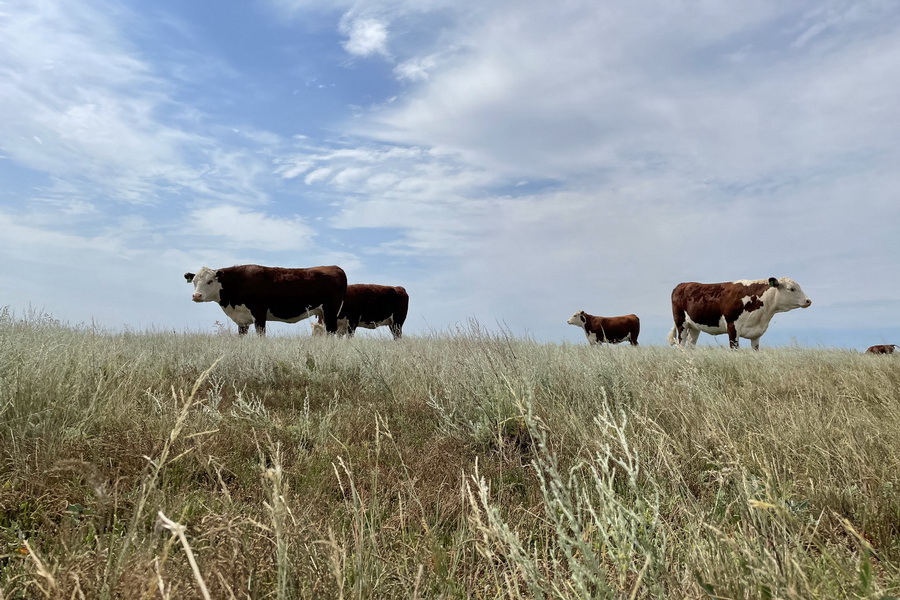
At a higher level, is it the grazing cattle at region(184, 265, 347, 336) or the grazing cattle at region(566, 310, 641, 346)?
the grazing cattle at region(184, 265, 347, 336)

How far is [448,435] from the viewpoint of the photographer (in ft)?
14.0

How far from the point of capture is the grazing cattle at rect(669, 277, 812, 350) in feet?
52.5

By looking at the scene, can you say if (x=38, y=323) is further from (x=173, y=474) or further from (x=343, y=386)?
(x=173, y=474)

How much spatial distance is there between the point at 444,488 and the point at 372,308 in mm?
15988

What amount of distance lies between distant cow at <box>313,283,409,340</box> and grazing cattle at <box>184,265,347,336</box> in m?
1.85

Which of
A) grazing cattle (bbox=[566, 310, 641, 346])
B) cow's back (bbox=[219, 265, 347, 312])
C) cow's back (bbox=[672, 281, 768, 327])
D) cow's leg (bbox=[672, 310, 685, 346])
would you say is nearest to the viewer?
cow's back (bbox=[219, 265, 347, 312])

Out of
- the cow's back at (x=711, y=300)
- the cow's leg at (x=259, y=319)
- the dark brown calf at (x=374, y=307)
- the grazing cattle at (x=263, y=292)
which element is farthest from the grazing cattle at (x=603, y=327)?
the cow's leg at (x=259, y=319)

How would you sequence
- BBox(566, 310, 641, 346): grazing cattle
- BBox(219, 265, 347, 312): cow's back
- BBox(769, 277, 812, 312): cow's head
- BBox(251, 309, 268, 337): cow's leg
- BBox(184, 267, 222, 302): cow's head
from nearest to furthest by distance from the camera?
1. BBox(184, 267, 222, 302): cow's head
2. BBox(219, 265, 347, 312): cow's back
3. BBox(251, 309, 268, 337): cow's leg
4. BBox(769, 277, 812, 312): cow's head
5. BBox(566, 310, 641, 346): grazing cattle

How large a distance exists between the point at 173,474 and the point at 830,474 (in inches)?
154

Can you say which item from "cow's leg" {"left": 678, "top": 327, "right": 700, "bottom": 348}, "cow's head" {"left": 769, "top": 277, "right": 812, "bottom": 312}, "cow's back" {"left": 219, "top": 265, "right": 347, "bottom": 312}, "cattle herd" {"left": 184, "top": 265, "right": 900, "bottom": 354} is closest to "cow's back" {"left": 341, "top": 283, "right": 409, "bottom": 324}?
"cattle herd" {"left": 184, "top": 265, "right": 900, "bottom": 354}

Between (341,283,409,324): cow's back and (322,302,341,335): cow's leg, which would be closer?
(322,302,341,335): cow's leg

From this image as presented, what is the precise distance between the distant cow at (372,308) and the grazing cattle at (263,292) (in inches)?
72.7

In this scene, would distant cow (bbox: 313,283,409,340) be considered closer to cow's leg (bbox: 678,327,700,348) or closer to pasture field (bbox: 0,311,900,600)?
cow's leg (bbox: 678,327,700,348)

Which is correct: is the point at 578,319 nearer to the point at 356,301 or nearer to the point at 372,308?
the point at 372,308
